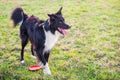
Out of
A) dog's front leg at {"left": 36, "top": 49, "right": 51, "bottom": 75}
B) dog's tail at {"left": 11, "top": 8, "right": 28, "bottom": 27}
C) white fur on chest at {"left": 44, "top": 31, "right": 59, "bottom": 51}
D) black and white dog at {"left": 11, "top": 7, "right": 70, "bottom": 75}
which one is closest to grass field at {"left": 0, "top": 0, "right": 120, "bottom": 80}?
dog's front leg at {"left": 36, "top": 49, "right": 51, "bottom": 75}

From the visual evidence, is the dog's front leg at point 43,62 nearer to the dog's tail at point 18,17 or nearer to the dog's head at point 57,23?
the dog's head at point 57,23

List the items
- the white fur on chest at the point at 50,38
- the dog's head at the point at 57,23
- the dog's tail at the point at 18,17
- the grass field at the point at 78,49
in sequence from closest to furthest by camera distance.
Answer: the dog's head at the point at 57,23 → the white fur on chest at the point at 50,38 → the grass field at the point at 78,49 → the dog's tail at the point at 18,17

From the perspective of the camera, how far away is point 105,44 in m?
7.69

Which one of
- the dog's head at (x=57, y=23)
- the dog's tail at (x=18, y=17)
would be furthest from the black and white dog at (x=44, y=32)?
the dog's tail at (x=18, y=17)

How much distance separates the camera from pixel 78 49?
7.35 metres

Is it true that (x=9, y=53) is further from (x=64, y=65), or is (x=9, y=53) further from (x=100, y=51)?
(x=100, y=51)

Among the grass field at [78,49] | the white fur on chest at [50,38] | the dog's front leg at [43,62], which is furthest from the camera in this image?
the grass field at [78,49]

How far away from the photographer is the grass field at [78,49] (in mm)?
5699

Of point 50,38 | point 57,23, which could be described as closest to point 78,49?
point 50,38

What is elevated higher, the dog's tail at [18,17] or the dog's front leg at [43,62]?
the dog's tail at [18,17]

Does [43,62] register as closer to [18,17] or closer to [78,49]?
[18,17]

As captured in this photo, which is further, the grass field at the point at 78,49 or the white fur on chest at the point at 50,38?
the grass field at the point at 78,49

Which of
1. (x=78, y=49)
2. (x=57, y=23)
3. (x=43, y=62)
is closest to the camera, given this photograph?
(x=57, y=23)

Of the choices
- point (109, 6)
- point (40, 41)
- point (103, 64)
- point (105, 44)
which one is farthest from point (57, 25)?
point (109, 6)
